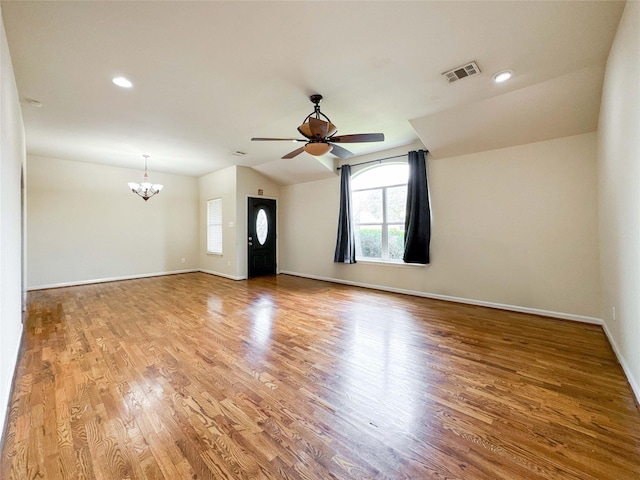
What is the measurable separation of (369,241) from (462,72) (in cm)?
Result: 364

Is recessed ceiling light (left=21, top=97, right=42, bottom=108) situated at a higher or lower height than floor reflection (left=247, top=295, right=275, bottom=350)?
higher

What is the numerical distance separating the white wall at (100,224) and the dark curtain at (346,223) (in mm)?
4747

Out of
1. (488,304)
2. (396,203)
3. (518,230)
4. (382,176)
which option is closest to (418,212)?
(396,203)

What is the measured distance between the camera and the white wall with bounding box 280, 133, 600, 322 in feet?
11.8

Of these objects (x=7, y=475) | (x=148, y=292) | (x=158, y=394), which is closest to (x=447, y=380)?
(x=158, y=394)

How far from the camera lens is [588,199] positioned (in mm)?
3557

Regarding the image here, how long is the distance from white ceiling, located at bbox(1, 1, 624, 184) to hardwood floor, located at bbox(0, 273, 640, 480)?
287 cm

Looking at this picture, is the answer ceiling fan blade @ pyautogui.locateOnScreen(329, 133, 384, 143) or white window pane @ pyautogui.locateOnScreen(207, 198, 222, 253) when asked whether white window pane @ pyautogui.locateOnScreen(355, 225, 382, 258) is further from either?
white window pane @ pyautogui.locateOnScreen(207, 198, 222, 253)

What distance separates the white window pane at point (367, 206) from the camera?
5.80m

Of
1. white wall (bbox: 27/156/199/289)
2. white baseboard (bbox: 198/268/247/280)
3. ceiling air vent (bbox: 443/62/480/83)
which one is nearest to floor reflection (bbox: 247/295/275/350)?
white baseboard (bbox: 198/268/247/280)

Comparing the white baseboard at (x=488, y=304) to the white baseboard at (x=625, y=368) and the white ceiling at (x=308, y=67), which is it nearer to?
the white baseboard at (x=625, y=368)

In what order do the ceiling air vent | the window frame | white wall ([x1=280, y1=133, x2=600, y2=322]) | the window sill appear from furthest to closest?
the window frame → the window sill → white wall ([x1=280, y1=133, x2=600, y2=322]) → the ceiling air vent

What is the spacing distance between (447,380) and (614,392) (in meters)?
1.19

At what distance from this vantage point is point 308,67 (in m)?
2.73
